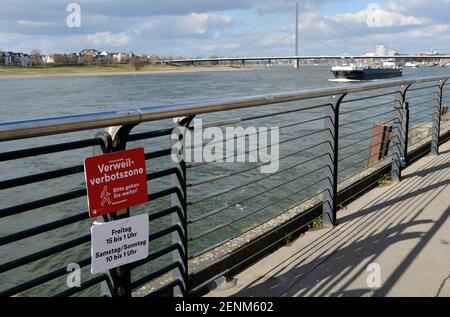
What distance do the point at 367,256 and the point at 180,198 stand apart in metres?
1.44

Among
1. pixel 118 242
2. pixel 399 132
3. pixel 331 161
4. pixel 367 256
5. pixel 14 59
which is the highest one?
pixel 14 59

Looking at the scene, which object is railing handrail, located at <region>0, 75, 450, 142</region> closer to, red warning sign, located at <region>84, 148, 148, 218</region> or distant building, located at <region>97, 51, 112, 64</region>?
red warning sign, located at <region>84, 148, 148, 218</region>

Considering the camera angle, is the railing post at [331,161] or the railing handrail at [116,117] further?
the railing post at [331,161]

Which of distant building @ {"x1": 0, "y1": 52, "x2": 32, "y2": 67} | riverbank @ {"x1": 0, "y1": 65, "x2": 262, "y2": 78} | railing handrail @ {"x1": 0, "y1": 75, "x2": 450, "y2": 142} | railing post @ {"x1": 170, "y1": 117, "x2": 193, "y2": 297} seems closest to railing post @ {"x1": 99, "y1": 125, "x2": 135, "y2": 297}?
railing handrail @ {"x1": 0, "y1": 75, "x2": 450, "y2": 142}

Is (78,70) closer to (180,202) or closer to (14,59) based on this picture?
(14,59)

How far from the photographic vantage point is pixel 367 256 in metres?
3.40

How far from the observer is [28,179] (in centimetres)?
191

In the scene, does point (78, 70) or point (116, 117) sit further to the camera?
point (78, 70)

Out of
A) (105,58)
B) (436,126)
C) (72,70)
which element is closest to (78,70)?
(72,70)

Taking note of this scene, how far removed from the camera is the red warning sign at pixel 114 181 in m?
2.07

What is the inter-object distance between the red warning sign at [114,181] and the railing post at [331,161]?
2065 millimetres

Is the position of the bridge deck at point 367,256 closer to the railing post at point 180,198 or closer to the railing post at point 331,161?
the railing post at point 331,161

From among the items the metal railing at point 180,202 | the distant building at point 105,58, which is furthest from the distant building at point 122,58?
the metal railing at point 180,202

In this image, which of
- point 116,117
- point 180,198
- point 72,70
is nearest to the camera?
point 116,117
